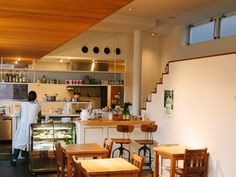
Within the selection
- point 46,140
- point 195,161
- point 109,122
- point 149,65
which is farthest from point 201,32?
point 46,140

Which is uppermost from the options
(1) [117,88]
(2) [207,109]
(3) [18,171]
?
(1) [117,88]

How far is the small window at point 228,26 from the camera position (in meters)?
7.70

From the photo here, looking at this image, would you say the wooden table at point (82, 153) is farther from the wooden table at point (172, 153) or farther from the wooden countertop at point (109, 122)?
the wooden countertop at point (109, 122)

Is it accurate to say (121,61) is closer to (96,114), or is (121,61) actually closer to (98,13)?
(96,114)

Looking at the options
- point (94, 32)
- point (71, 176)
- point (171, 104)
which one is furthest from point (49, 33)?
point (94, 32)

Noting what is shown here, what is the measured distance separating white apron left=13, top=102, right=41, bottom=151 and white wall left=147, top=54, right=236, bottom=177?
9.08ft

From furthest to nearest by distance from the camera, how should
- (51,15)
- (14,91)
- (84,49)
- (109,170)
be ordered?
1. (14,91)
2. (84,49)
3. (109,170)
4. (51,15)

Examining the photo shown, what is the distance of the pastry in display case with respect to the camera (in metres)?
7.09

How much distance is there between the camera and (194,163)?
545cm

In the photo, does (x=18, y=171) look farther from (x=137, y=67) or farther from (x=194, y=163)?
(x=137, y=67)

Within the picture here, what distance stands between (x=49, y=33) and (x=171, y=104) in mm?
3552

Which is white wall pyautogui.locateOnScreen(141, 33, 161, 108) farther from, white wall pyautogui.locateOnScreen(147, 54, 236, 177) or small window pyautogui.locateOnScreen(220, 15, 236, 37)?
white wall pyautogui.locateOnScreen(147, 54, 236, 177)

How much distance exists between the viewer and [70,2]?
7.34 feet

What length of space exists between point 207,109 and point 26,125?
153 inches
